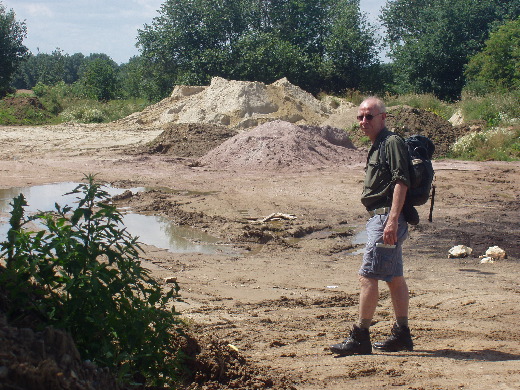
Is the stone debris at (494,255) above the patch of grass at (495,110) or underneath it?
underneath

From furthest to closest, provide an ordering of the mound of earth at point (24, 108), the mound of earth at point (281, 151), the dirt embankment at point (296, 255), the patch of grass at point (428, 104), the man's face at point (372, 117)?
the mound of earth at point (24, 108)
the patch of grass at point (428, 104)
the mound of earth at point (281, 151)
the man's face at point (372, 117)
the dirt embankment at point (296, 255)

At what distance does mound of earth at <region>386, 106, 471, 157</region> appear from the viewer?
23422 mm

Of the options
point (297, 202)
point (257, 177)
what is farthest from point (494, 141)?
point (297, 202)

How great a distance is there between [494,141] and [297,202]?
34.9ft

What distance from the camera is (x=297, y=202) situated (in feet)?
46.2

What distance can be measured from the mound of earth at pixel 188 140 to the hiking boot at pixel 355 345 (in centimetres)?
1714

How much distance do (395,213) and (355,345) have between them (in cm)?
100

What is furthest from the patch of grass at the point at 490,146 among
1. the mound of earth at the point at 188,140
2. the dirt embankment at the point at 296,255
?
the mound of earth at the point at 188,140

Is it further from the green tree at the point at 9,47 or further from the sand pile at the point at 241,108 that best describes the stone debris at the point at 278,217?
the green tree at the point at 9,47

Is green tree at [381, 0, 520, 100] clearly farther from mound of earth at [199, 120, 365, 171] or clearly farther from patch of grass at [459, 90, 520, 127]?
mound of earth at [199, 120, 365, 171]

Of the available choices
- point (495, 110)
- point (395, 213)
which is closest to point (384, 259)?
point (395, 213)

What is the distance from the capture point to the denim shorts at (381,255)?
4824 millimetres

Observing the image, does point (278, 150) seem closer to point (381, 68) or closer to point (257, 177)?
point (257, 177)

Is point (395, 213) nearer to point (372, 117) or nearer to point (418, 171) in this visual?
point (418, 171)
